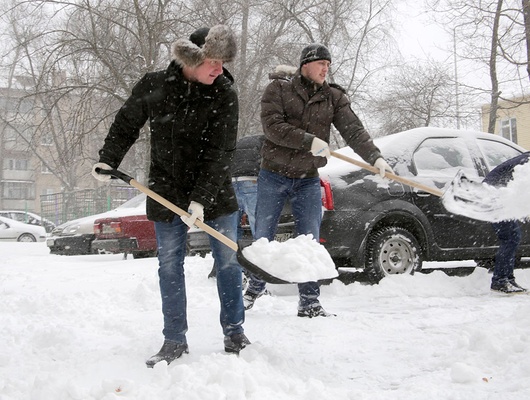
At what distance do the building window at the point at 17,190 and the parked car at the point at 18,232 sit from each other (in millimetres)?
35120

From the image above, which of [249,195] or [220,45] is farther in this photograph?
[249,195]

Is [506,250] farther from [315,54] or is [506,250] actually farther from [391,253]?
[315,54]

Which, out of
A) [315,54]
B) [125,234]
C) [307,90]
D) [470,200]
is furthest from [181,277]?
[125,234]

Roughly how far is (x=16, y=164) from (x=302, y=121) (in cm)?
5875

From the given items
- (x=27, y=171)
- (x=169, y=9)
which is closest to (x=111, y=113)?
(x=169, y=9)


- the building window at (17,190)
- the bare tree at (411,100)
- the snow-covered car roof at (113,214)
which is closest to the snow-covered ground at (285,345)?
the snow-covered car roof at (113,214)

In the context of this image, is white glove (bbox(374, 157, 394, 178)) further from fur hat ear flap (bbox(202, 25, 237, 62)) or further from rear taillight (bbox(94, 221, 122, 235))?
rear taillight (bbox(94, 221, 122, 235))

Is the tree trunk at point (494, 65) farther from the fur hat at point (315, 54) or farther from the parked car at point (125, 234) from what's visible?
the fur hat at point (315, 54)

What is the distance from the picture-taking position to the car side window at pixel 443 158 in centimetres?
645

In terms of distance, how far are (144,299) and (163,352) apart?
224 cm

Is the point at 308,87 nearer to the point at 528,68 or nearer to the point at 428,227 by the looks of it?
the point at 428,227

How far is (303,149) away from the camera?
15.2ft

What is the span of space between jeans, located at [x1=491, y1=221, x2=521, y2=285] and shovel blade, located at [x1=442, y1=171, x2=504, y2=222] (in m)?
0.54

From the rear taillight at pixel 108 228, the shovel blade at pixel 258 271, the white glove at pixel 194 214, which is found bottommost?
the shovel blade at pixel 258 271
